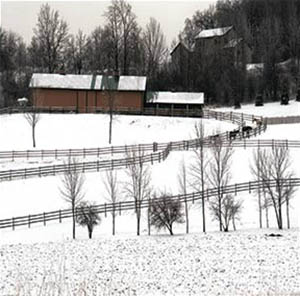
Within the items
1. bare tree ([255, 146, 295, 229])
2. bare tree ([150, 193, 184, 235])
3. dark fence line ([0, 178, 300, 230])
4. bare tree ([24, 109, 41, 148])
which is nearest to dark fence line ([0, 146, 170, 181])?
dark fence line ([0, 178, 300, 230])

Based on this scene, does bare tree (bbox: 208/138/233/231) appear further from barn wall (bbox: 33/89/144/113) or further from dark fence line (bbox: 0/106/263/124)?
barn wall (bbox: 33/89/144/113)

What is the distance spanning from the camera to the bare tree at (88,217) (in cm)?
2692

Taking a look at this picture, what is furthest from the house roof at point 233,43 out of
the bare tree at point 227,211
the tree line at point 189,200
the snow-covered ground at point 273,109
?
the bare tree at point 227,211

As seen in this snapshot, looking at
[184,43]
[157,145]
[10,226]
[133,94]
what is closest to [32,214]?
[10,226]

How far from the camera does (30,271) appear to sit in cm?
1858

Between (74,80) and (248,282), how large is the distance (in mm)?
48632

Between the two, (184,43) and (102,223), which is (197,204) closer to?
(102,223)

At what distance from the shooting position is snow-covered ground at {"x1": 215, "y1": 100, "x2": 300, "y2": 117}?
199ft

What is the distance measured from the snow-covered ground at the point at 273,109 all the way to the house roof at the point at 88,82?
11198 millimetres

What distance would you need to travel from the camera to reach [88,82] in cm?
6259

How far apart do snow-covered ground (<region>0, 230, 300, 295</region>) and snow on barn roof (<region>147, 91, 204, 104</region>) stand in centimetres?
3610

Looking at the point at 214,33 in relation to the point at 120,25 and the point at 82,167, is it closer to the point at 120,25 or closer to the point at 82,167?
the point at 120,25

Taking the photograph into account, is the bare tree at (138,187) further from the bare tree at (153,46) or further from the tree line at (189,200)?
the bare tree at (153,46)

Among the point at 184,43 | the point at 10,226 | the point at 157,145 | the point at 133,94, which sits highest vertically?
the point at 184,43
